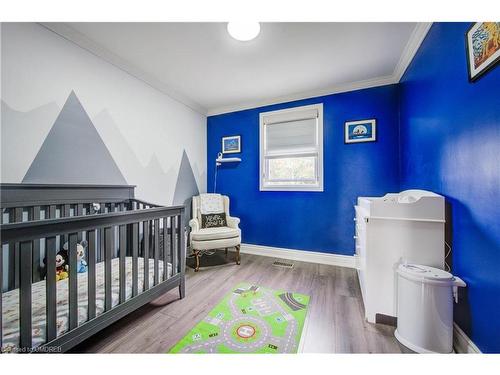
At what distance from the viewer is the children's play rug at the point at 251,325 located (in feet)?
3.92

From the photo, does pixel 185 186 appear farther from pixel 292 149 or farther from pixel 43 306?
pixel 43 306

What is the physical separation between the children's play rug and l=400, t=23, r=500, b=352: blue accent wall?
39.8 inches

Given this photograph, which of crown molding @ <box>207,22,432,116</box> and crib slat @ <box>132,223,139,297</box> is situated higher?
crown molding @ <box>207,22,432,116</box>

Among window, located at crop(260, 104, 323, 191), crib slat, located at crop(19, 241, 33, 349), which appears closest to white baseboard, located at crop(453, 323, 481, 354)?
window, located at crop(260, 104, 323, 191)

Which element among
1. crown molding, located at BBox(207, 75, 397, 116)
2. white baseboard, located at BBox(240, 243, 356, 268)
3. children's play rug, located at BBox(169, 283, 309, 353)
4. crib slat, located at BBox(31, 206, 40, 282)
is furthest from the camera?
white baseboard, located at BBox(240, 243, 356, 268)

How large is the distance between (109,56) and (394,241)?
2994 millimetres

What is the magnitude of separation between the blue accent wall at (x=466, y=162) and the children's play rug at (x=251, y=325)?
1.01 metres

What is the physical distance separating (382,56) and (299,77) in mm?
832

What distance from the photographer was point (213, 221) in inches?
110

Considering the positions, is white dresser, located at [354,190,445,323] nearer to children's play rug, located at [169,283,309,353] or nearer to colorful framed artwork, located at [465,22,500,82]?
children's play rug, located at [169,283,309,353]

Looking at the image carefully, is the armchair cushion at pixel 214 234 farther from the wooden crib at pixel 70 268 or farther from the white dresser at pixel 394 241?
the white dresser at pixel 394 241

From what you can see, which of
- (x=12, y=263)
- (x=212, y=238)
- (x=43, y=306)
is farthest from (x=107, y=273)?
(x=212, y=238)

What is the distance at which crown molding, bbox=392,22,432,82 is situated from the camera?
5.16ft
